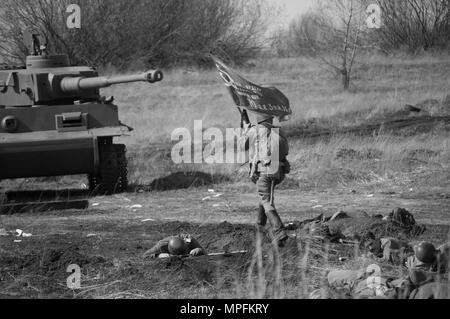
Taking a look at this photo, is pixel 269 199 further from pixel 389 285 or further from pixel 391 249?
pixel 389 285

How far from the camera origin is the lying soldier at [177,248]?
24.7 feet


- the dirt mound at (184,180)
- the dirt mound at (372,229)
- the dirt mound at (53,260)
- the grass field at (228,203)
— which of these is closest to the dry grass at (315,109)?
the grass field at (228,203)

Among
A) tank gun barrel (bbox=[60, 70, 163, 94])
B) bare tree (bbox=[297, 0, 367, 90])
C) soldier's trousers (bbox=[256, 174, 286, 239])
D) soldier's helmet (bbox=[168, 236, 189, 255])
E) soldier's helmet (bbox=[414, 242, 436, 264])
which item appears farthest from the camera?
bare tree (bbox=[297, 0, 367, 90])

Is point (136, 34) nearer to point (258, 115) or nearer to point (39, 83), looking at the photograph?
point (39, 83)

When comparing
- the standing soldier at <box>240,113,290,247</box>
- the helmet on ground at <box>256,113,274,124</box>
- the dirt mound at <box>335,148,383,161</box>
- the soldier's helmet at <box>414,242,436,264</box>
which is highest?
the helmet on ground at <box>256,113,274,124</box>

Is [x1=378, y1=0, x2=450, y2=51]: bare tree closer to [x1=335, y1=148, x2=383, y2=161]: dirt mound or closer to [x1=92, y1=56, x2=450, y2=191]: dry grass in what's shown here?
[x1=92, y1=56, x2=450, y2=191]: dry grass

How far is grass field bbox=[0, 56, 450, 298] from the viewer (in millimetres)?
6965

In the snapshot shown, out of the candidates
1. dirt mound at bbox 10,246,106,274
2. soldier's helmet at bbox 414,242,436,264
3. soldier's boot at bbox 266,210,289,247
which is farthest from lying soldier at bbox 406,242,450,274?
dirt mound at bbox 10,246,106,274

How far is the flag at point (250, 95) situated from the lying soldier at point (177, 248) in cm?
130

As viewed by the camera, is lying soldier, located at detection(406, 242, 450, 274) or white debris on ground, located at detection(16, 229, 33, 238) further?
white debris on ground, located at detection(16, 229, 33, 238)

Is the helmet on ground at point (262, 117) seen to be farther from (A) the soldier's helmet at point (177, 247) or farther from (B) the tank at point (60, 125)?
(B) the tank at point (60, 125)

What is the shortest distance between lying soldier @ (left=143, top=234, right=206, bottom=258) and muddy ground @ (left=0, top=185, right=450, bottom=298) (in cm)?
16

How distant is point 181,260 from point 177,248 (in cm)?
31

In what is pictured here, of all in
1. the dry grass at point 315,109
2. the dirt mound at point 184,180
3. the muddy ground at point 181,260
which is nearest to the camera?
the muddy ground at point 181,260
